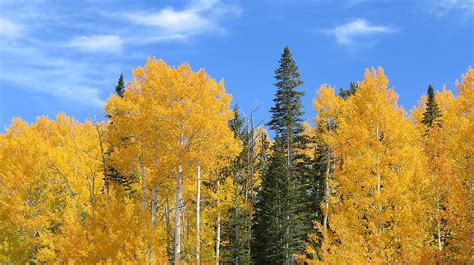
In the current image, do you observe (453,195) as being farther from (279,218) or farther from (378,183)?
(279,218)

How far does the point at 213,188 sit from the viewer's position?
3083cm

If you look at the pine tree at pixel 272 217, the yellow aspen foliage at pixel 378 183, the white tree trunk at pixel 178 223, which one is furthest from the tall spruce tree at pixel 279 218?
the white tree trunk at pixel 178 223

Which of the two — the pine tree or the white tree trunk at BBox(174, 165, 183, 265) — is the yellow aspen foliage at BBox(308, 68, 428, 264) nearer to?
the white tree trunk at BBox(174, 165, 183, 265)

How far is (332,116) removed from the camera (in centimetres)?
3541

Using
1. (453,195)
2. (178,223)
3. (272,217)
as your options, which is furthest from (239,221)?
(453,195)

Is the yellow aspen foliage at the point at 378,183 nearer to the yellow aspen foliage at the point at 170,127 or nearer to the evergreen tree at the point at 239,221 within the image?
the yellow aspen foliage at the point at 170,127

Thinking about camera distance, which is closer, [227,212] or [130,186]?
[130,186]

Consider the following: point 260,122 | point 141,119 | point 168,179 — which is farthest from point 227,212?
point 141,119

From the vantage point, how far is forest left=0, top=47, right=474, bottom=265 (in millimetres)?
19078

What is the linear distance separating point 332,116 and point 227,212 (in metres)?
11.5

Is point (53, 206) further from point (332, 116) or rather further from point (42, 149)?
point (332, 116)

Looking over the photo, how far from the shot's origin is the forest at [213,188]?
1908cm

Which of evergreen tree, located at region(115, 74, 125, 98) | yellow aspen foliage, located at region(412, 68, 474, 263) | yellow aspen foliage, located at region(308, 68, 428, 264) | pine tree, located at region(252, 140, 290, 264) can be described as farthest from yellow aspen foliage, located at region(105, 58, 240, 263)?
evergreen tree, located at region(115, 74, 125, 98)

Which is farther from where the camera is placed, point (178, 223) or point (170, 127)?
point (170, 127)
